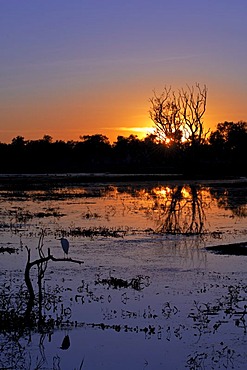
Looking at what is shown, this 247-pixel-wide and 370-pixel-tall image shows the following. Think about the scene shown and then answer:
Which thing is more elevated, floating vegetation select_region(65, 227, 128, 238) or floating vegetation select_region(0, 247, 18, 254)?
floating vegetation select_region(65, 227, 128, 238)

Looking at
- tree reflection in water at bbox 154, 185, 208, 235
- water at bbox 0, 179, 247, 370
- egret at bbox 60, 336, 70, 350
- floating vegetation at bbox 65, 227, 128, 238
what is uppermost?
tree reflection in water at bbox 154, 185, 208, 235

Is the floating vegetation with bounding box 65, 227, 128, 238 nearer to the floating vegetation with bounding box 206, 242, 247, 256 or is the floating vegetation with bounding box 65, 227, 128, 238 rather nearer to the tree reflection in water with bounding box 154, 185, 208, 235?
the tree reflection in water with bounding box 154, 185, 208, 235

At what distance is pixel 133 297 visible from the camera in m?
10.6

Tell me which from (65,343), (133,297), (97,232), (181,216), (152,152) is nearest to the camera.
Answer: (65,343)

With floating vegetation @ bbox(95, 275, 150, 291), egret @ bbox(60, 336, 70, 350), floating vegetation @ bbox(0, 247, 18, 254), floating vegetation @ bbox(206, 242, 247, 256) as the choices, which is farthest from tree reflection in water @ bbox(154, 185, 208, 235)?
egret @ bbox(60, 336, 70, 350)

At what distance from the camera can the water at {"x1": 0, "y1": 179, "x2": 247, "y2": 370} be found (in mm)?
7805

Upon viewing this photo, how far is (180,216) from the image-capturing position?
2497 centimetres

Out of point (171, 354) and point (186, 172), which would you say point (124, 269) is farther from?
point (186, 172)

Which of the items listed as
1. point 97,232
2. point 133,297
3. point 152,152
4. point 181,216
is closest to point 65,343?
point 133,297

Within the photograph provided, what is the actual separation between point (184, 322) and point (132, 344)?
1.16 m

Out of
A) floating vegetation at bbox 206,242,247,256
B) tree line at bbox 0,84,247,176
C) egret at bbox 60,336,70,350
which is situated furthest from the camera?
tree line at bbox 0,84,247,176

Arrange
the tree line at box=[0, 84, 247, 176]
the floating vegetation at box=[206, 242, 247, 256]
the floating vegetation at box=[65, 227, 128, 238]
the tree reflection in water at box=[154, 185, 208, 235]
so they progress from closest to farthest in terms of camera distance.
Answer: the floating vegetation at box=[206, 242, 247, 256], the floating vegetation at box=[65, 227, 128, 238], the tree reflection in water at box=[154, 185, 208, 235], the tree line at box=[0, 84, 247, 176]

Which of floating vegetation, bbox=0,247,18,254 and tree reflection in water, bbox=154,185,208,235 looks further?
tree reflection in water, bbox=154,185,208,235

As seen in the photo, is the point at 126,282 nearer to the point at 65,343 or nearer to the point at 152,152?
the point at 65,343
